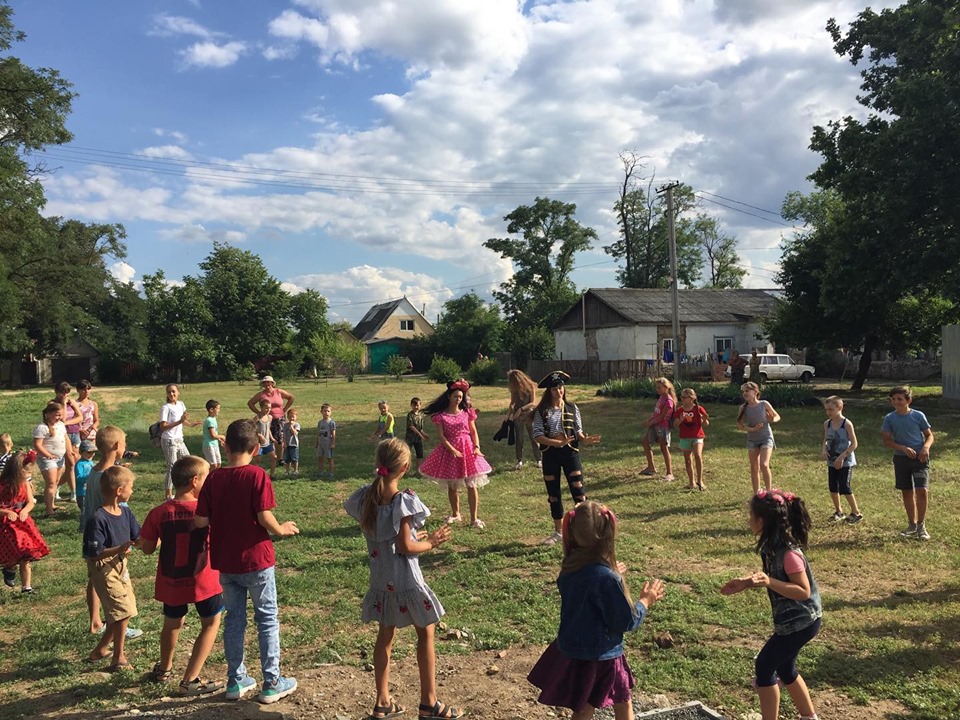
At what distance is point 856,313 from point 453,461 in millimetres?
21104

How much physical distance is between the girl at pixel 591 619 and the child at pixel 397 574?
926mm

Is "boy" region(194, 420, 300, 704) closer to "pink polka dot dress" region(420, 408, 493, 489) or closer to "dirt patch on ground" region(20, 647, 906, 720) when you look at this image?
"dirt patch on ground" region(20, 647, 906, 720)

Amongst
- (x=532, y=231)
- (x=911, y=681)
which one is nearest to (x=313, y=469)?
(x=911, y=681)

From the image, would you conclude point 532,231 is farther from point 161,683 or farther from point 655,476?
point 161,683

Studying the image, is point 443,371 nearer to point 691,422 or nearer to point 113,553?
point 691,422

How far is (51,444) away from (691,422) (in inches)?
361

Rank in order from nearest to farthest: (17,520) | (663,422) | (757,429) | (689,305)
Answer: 1. (17,520)
2. (757,429)
3. (663,422)
4. (689,305)

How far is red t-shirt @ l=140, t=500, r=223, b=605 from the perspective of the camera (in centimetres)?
449

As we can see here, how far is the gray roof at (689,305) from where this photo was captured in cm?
4409

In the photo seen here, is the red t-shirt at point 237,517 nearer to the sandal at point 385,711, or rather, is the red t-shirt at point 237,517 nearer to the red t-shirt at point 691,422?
the sandal at point 385,711

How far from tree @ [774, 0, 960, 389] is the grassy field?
33.1 feet

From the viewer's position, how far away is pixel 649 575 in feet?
22.6

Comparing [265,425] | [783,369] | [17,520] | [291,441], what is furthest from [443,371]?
[17,520]

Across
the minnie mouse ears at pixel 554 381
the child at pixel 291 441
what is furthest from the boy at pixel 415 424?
the minnie mouse ears at pixel 554 381
